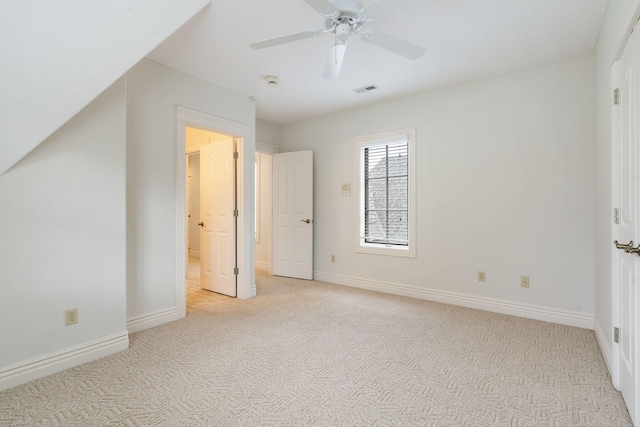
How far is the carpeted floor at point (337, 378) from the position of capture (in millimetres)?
1678

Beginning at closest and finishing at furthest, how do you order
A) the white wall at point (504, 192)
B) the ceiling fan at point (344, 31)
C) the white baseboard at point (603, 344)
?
1. the ceiling fan at point (344, 31)
2. the white baseboard at point (603, 344)
3. the white wall at point (504, 192)

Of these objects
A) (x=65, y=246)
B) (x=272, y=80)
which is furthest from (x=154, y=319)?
(x=272, y=80)

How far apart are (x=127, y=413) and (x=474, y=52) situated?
3.69 meters

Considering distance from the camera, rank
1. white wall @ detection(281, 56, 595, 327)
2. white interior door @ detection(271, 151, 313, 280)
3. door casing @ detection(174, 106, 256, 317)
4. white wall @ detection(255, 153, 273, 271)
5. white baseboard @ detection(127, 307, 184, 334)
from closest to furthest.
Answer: white baseboard @ detection(127, 307, 184, 334), white wall @ detection(281, 56, 595, 327), door casing @ detection(174, 106, 256, 317), white interior door @ detection(271, 151, 313, 280), white wall @ detection(255, 153, 273, 271)

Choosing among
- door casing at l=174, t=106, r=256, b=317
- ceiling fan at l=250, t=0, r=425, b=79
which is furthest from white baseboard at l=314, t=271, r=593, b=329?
ceiling fan at l=250, t=0, r=425, b=79

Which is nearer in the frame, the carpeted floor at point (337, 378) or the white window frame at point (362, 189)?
the carpeted floor at point (337, 378)

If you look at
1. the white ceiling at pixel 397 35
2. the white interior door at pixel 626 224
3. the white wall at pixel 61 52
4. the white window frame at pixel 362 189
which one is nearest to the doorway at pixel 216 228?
the white ceiling at pixel 397 35

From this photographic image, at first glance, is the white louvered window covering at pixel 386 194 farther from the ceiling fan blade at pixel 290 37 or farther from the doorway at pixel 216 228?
the ceiling fan blade at pixel 290 37

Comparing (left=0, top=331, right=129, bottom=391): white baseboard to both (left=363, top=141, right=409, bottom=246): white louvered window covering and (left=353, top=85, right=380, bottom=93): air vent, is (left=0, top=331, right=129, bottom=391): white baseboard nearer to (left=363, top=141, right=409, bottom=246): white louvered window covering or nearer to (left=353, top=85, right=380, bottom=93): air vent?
(left=363, top=141, right=409, bottom=246): white louvered window covering

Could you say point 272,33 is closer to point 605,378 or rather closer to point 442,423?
point 442,423

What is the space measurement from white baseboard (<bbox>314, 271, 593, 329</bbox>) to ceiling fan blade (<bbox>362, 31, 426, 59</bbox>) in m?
2.66

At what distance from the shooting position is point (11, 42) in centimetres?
166

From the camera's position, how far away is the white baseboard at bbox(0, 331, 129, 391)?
196cm

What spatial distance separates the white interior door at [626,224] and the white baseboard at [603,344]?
0.29 meters
